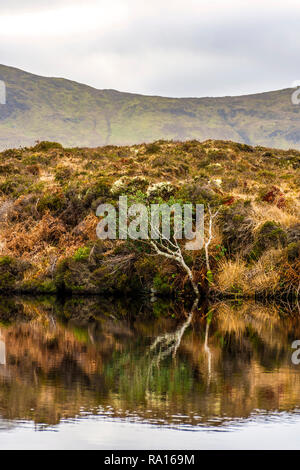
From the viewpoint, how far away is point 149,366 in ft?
41.5

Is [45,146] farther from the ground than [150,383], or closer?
farther from the ground

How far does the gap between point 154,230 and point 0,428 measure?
18.3 meters

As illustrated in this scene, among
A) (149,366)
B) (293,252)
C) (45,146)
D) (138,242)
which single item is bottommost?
(149,366)

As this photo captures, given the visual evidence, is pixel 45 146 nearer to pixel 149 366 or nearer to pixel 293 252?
pixel 293 252

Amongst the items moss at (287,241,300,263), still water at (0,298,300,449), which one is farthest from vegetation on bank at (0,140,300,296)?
still water at (0,298,300,449)

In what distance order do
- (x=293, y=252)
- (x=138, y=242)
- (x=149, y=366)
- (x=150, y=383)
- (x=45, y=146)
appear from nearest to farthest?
(x=150, y=383), (x=149, y=366), (x=293, y=252), (x=138, y=242), (x=45, y=146)

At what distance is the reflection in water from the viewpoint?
30.8 ft

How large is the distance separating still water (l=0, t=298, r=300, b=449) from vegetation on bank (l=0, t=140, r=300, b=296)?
5.20 metres

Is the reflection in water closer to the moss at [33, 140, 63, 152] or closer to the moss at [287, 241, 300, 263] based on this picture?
the moss at [287, 241, 300, 263]

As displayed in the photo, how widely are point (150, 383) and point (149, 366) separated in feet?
5.00

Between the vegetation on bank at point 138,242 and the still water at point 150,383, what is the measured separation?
520 cm

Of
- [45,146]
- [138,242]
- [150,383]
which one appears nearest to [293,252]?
[138,242]

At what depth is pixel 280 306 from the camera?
905 inches
